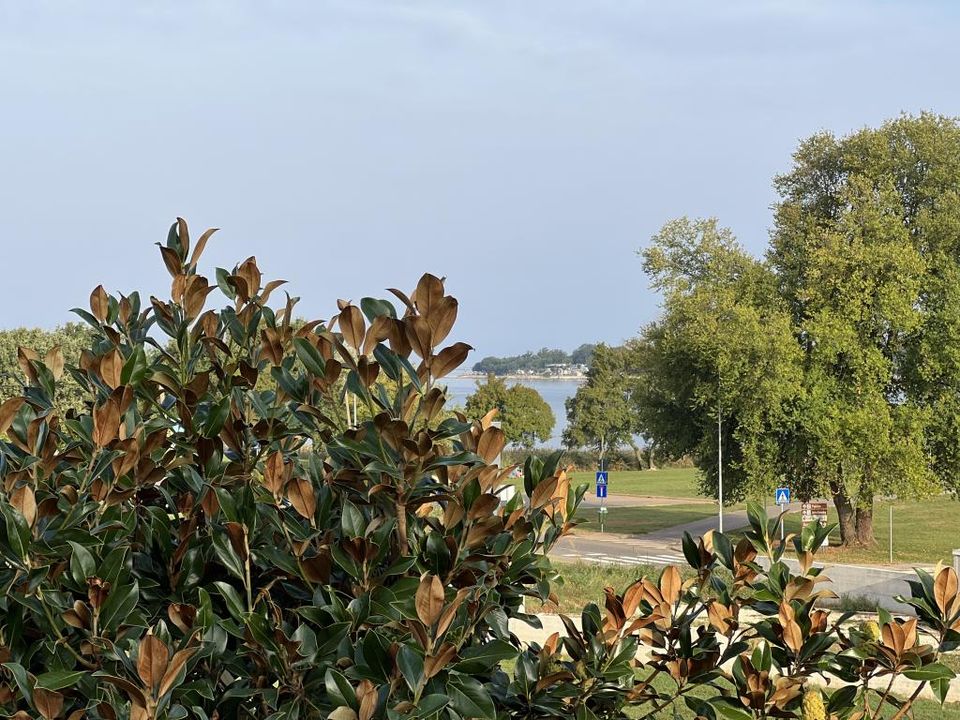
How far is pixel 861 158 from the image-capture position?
1154 inches

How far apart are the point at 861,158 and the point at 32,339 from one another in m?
32.3

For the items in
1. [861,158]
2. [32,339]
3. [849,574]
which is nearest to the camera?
[849,574]

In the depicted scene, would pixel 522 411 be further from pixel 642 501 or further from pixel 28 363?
pixel 28 363

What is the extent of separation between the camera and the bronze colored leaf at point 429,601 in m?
1.83

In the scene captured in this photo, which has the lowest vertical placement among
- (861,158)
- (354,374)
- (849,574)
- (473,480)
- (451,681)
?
(849,574)

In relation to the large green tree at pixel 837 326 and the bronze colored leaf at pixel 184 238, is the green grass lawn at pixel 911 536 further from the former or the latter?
the bronze colored leaf at pixel 184 238

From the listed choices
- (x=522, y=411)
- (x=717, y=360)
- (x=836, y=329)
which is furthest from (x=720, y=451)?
(x=522, y=411)

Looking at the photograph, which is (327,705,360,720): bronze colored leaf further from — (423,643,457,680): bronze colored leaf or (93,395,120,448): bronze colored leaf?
(93,395,120,448): bronze colored leaf

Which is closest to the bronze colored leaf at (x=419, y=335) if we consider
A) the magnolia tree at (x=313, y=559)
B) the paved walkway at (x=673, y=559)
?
the magnolia tree at (x=313, y=559)

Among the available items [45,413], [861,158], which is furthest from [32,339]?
[45,413]

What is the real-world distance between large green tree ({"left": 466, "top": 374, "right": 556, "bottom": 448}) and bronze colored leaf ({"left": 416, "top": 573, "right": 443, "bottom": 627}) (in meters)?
66.9

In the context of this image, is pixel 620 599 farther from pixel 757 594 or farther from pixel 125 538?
pixel 125 538

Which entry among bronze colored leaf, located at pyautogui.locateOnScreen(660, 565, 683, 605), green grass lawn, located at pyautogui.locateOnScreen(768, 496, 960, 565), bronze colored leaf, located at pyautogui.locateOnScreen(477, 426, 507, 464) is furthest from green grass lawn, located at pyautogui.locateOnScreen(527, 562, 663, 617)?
bronze colored leaf, located at pyautogui.locateOnScreen(477, 426, 507, 464)

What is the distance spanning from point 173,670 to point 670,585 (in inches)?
50.4
